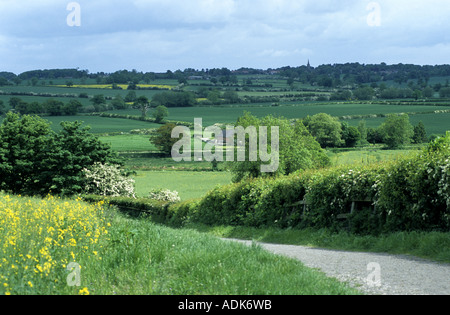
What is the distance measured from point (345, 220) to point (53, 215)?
7966mm

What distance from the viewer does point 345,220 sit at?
46.5 ft

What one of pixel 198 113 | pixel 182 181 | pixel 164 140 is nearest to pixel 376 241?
pixel 182 181

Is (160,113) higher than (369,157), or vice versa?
(160,113)

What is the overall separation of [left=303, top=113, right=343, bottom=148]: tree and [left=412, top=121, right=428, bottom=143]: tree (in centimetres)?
1590

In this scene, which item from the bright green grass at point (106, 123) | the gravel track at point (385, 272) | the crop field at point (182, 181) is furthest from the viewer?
the bright green grass at point (106, 123)

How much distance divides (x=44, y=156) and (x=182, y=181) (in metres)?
18.7

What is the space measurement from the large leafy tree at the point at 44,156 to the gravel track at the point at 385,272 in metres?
41.4

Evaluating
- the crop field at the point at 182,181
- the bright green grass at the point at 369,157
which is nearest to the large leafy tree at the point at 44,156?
the crop field at the point at 182,181

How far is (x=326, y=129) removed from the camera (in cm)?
9750

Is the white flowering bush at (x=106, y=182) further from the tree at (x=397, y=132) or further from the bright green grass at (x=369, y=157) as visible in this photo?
the tree at (x=397, y=132)

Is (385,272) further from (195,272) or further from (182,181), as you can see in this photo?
(182,181)

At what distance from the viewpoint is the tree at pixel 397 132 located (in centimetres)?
7761

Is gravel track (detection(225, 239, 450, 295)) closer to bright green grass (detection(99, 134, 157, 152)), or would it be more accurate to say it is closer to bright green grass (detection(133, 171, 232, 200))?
bright green grass (detection(133, 171, 232, 200))
